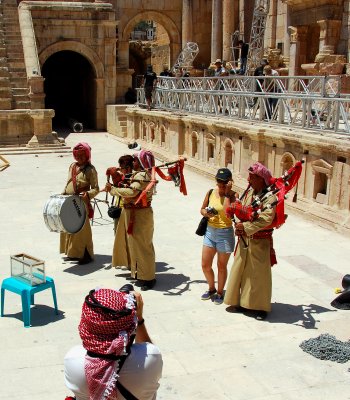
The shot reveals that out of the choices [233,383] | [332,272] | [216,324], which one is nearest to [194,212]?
[332,272]

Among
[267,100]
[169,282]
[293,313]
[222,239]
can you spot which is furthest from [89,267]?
[267,100]

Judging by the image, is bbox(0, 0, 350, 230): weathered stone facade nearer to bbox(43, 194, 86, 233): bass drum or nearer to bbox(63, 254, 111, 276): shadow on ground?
bbox(63, 254, 111, 276): shadow on ground

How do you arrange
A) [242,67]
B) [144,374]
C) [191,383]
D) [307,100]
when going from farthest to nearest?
[242,67] → [307,100] → [191,383] → [144,374]

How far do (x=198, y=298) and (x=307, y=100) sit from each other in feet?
19.0

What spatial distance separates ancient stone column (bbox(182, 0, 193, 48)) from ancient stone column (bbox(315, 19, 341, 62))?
1246cm

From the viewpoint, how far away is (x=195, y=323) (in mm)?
6195

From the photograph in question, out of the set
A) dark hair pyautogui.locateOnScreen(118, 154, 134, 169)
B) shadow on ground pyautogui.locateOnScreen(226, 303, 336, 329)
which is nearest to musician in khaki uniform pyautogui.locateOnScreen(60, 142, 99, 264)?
dark hair pyautogui.locateOnScreen(118, 154, 134, 169)

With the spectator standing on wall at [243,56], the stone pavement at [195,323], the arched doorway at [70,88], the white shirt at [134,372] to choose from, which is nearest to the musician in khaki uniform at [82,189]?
the stone pavement at [195,323]

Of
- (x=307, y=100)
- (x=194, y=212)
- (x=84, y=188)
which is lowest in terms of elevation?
(x=194, y=212)

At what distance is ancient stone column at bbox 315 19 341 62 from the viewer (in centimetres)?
1683

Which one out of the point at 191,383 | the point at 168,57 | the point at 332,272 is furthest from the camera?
the point at 168,57

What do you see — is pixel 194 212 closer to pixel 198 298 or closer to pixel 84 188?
pixel 84 188

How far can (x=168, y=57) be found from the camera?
102 ft

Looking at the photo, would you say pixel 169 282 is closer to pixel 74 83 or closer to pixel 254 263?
pixel 254 263
